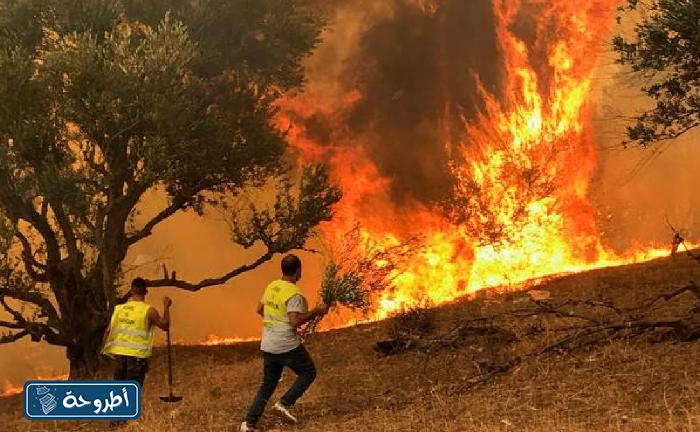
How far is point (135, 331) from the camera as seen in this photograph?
10383mm

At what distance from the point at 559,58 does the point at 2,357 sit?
46.6 m

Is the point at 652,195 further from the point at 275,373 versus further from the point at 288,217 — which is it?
the point at 275,373

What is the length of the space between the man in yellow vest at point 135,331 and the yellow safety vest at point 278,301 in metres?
2.04

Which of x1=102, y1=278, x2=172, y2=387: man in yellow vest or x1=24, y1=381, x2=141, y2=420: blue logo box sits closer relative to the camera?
x1=24, y1=381, x2=141, y2=420: blue logo box

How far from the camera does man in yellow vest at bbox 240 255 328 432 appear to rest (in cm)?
910

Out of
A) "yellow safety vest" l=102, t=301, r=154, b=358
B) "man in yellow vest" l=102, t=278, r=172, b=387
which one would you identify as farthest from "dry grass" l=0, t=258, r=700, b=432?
"yellow safety vest" l=102, t=301, r=154, b=358

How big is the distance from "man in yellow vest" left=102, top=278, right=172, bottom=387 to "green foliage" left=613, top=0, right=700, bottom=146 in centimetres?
900

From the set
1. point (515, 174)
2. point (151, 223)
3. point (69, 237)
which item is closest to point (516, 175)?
point (515, 174)

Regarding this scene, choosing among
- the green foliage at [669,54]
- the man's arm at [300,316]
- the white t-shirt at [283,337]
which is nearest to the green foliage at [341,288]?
the white t-shirt at [283,337]

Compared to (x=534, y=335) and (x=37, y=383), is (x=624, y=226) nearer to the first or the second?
(x=534, y=335)

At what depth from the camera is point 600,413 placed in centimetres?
843

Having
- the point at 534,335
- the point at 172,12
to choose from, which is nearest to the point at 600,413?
the point at 534,335

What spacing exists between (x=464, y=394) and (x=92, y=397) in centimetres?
547

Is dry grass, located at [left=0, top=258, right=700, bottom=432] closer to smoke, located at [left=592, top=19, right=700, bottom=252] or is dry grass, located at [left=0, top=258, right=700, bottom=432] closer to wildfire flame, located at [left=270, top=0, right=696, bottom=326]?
wildfire flame, located at [left=270, top=0, right=696, bottom=326]
